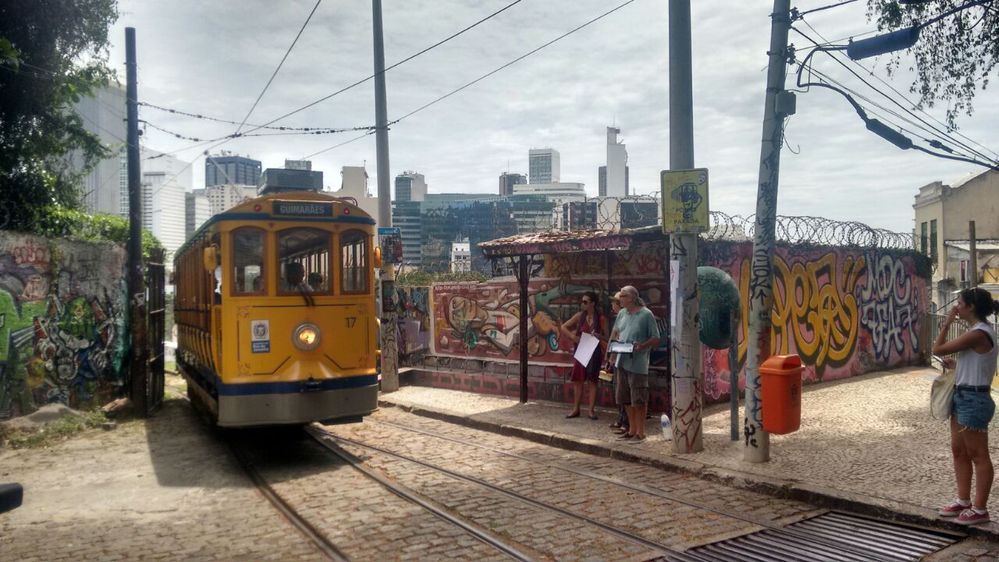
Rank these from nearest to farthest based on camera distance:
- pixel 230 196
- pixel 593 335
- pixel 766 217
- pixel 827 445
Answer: pixel 766 217 < pixel 827 445 < pixel 593 335 < pixel 230 196

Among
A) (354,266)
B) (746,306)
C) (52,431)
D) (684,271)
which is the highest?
(354,266)

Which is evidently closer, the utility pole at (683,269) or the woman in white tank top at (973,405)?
the woman in white tank top at (973,405)

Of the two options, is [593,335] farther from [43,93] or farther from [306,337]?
[43,93]

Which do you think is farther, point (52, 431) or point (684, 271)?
point (52, 431)

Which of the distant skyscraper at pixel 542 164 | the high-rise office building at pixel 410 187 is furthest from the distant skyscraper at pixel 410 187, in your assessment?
the distant skyscraper at pixel 542 164

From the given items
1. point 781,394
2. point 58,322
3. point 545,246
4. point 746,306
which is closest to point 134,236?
point 58,322

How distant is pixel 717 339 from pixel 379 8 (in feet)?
35.0

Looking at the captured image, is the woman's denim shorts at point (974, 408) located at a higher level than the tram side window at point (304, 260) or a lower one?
lower

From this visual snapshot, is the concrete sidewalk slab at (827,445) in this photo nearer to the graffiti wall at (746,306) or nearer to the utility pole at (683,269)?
the utility pole at (683,269)

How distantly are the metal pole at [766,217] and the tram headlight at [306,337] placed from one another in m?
4.98

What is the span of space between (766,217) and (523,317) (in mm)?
5342

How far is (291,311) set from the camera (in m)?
9.34

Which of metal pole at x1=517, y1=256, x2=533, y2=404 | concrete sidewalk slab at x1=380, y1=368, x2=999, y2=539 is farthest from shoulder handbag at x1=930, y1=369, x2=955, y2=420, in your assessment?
metal pole at x1=517, y1=256, x2=533, y2=404

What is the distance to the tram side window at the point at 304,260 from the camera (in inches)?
369
